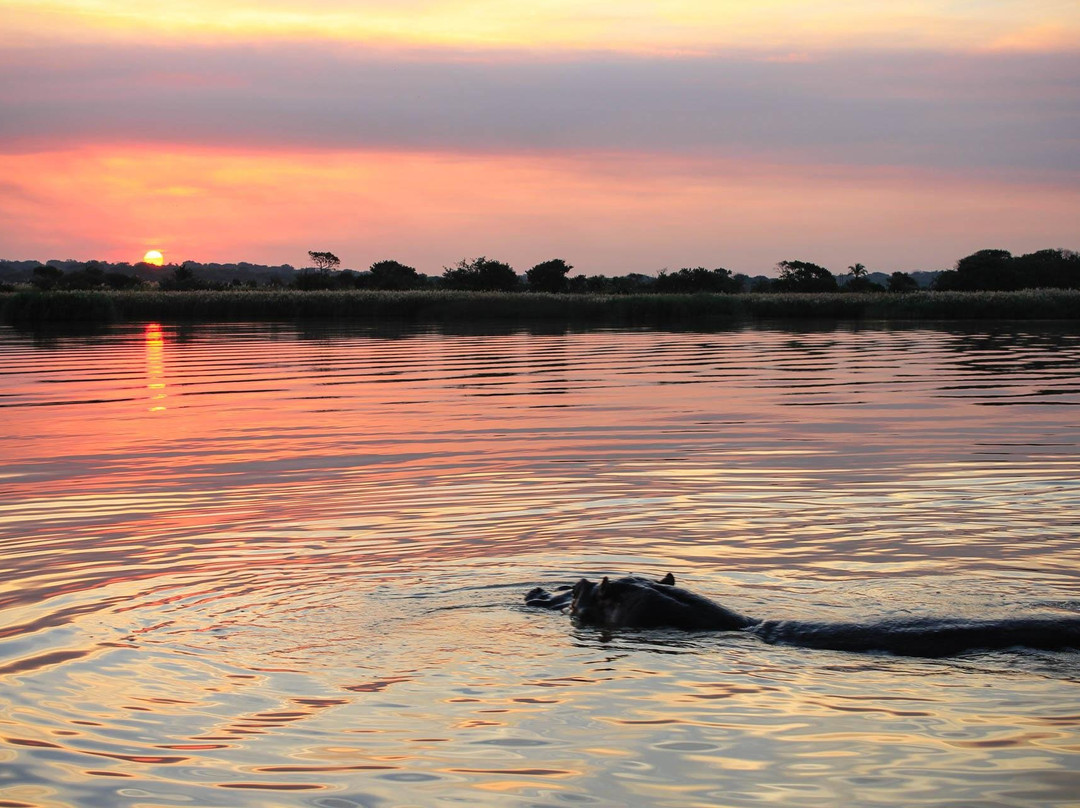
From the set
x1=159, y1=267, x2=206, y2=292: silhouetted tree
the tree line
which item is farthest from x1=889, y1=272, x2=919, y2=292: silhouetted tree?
x1=159, y1=267, x2=206, y2=292: silhouetted tree

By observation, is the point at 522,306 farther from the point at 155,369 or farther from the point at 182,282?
the point at 155,369

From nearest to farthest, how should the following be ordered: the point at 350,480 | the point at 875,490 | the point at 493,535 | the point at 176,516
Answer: the point at 493,535 → the point at 176,516 → the point at 875,490 → the point at 350,480

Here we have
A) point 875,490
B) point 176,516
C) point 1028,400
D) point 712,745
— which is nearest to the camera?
point 712,745

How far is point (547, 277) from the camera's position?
113 meters

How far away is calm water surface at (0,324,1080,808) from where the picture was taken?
18.3 ft

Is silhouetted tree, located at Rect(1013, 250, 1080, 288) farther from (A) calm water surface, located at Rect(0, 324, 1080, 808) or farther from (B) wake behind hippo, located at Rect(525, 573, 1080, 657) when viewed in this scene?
(B) wake behind hippo, located at Rect(525, 573, 1080, 657)

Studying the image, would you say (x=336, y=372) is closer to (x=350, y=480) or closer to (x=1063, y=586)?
(x=350, y=480)

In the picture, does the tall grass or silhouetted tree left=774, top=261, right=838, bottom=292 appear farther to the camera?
silhouetted tree left=774, top=261, right=838, bottom=292

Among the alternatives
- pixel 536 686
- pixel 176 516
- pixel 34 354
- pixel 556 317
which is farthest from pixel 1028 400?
pixel 556 317

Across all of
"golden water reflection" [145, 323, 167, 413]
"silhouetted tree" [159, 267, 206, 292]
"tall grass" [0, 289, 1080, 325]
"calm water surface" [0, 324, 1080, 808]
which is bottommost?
"calm water surface" [0, 324, 1080, 808]

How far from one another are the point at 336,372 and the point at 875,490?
20.6 metres

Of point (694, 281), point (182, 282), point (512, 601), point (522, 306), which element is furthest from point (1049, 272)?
point (512, 601)

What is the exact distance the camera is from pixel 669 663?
280 inches

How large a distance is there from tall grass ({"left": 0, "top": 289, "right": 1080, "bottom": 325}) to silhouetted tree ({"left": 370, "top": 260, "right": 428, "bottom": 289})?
37907 mm
